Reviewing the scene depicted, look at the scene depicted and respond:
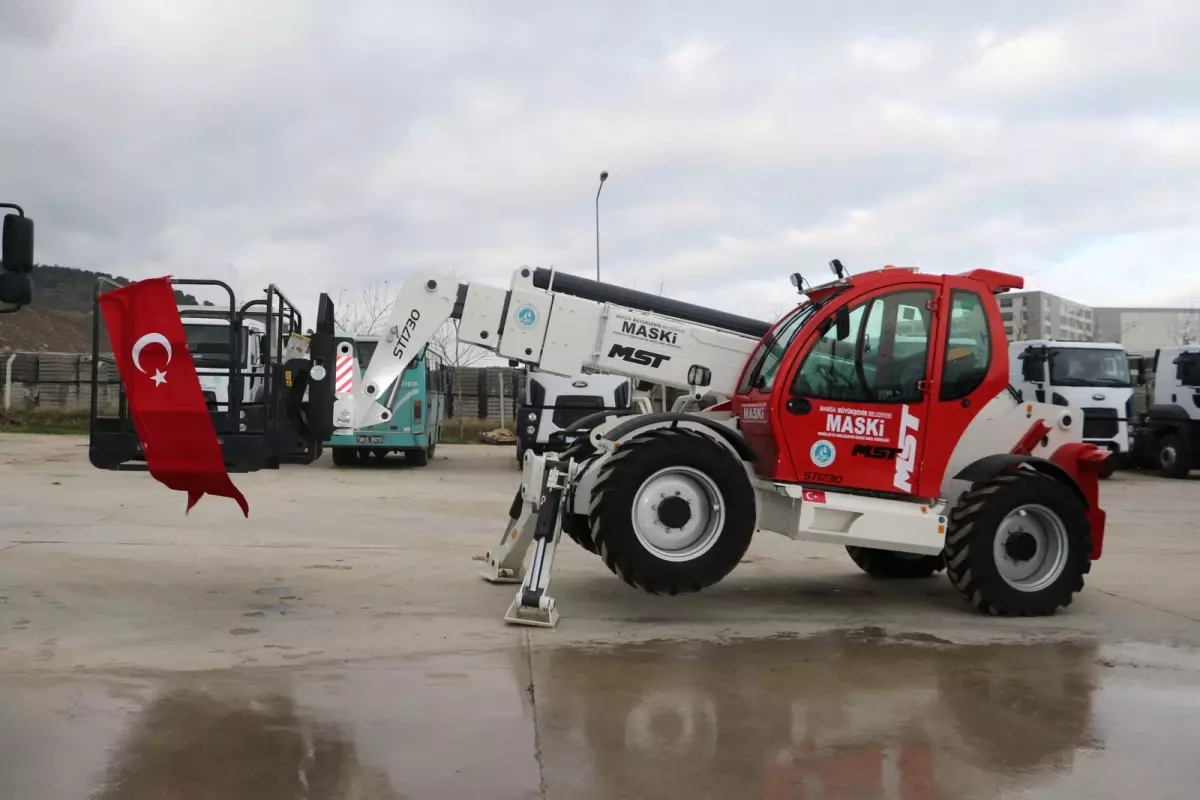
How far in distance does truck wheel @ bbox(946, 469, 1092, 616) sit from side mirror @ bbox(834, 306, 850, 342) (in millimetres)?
1461

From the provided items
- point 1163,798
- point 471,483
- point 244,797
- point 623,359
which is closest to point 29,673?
point 244,797

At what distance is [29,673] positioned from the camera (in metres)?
5.87

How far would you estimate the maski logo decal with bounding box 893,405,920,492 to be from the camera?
7875 mm

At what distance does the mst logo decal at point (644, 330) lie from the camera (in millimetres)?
8445

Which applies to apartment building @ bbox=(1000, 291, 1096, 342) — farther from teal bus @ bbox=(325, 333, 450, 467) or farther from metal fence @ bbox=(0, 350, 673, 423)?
teal bus @ bbox=(325, 333, 450, 467)

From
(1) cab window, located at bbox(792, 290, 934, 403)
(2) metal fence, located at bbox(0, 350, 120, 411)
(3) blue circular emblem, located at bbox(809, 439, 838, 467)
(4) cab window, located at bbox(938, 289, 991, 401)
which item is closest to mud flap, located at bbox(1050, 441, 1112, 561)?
(4) cab window, located at bbox(938, 289, 991, 401)

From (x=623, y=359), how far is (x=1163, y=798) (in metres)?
4.92

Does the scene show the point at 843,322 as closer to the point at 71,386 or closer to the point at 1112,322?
the point at 71,386

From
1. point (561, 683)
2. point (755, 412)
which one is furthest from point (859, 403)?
point (561, 683)

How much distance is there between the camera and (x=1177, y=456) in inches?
906

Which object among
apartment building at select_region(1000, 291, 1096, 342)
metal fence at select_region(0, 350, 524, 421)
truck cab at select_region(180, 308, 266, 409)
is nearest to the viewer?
truck cab at select_region(180, 308, 266, 409)

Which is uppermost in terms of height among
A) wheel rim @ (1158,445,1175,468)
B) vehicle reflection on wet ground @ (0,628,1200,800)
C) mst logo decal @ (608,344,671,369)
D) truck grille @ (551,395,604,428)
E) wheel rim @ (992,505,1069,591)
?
mst logo decal @ (608,344,671,369)

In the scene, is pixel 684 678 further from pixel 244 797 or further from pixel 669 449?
pixel 244 797

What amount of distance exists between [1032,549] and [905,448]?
→ 129 centimetres
